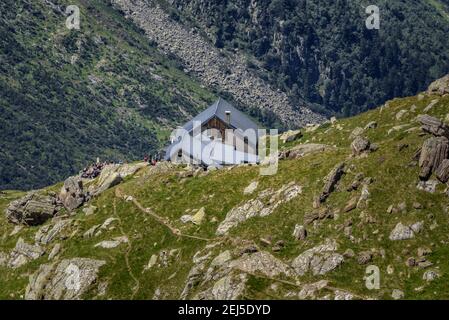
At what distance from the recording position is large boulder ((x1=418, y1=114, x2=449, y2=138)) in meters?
123

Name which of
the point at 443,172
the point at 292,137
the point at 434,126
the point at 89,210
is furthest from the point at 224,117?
the point at 443,172

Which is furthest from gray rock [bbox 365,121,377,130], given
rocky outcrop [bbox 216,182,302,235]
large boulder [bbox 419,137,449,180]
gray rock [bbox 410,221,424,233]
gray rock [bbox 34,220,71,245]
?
gray rock [bbox 34,220,71,245]

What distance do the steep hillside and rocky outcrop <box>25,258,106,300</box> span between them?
0.16 meters

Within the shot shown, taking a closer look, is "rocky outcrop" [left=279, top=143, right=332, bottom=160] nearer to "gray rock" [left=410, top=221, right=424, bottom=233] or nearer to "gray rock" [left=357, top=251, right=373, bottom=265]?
"gray rock" [left=410, top=221, right=424, bottom=233]

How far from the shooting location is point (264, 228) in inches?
4737

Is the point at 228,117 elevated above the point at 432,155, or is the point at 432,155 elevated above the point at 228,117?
the point at 228,117

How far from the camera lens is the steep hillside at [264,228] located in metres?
109

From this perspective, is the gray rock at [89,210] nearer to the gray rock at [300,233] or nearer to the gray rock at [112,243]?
the gray rock at [112,243]

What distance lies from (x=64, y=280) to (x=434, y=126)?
45304mm

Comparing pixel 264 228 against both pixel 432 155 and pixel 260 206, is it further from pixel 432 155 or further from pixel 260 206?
pixel 432 155

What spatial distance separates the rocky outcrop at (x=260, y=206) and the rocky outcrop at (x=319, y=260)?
494 inches

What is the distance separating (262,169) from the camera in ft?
447
